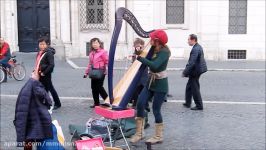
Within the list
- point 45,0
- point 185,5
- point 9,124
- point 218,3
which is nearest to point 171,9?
point 185,5

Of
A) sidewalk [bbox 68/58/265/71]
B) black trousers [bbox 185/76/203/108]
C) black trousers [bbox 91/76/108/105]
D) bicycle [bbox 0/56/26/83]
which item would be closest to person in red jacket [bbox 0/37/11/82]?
bicycle [bbox 0/56/26/83]

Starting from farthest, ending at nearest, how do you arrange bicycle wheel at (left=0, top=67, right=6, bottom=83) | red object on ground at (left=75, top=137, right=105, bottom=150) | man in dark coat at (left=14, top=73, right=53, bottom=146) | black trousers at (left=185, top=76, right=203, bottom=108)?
bicycle wheel at (left=0, top=67, right=6, bottom=83)
black trousers at (left=185, top=76, right=203, bottom=108)
red object on ground at (left=75, top=137, right=105, bottom=150)
man in dark coat at (left=14, top=73, right=53, bottom=146)

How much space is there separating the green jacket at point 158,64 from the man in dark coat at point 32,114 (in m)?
1.85

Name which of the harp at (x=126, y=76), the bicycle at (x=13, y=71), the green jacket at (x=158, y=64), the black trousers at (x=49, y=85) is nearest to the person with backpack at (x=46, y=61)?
the black trousers at (x=49, y=85)

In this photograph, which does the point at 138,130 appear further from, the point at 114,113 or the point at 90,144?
the point at 90,144

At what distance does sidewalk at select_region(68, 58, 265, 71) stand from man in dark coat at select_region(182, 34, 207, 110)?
664 centimetres

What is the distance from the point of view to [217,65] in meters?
19.2

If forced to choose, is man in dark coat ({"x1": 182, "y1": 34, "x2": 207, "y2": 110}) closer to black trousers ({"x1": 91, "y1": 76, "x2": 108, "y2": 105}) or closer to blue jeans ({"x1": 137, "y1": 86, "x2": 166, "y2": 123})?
black trousers ({"x1": 91, "y1": 76, "x2": 108, "y2": 105})

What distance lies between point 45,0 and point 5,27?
214 centimetres

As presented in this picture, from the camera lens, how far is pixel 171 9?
20.8 meters

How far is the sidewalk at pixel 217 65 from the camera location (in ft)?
59.8

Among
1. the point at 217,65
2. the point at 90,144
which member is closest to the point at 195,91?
the point at 90,144

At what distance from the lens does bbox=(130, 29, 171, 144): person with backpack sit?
7.74m

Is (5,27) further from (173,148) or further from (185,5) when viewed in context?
(173,148)
